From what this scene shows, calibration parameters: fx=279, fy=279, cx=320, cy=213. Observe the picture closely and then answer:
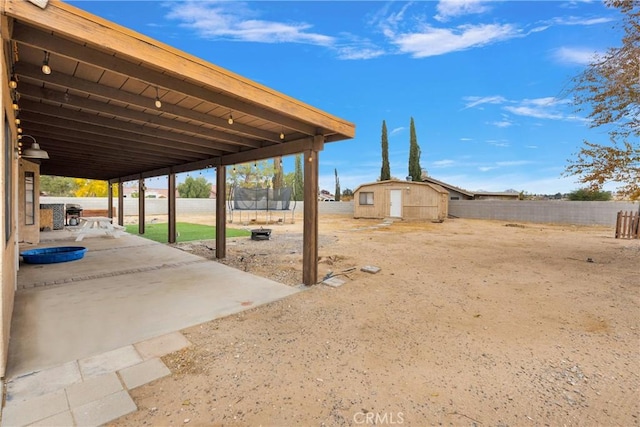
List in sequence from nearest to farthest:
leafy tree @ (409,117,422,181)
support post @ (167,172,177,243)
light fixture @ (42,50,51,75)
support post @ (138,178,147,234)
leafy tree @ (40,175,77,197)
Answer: light fixture @ (42,50,51,75) → support post @ (167,172,177,243) → support post @ (138,178,147,234) → leafy tree @ (409,117,422,181) → leafy tree @ (40,175,77,197)

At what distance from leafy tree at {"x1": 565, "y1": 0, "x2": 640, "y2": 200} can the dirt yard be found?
2.99 m

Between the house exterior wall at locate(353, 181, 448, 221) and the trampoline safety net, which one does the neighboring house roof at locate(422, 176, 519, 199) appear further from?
the trampoline safety net

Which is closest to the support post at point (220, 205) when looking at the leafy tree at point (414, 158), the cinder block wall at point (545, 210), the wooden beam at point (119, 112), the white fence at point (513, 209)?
the wooden beam at point (119, 112)

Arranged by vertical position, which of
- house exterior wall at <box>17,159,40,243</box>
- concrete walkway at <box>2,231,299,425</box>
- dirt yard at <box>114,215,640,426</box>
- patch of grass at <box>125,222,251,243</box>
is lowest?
dirt yard at <box>114,215,640,426</box>

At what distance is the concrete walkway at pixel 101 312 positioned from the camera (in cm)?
188

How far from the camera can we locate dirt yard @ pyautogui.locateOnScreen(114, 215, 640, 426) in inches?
66.0

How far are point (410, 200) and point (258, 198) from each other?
912cm

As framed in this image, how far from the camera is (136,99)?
3.12 metres

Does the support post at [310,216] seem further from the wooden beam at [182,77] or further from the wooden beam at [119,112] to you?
the wooden beam at [119,112]

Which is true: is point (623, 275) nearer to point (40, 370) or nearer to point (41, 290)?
point (40, 370)

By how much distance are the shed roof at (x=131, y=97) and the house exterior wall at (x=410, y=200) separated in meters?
13.4

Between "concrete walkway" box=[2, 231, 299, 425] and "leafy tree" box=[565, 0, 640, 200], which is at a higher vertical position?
"leafy tree" box=[565, 0, 640, 200]

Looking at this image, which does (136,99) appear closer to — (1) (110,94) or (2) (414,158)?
(1) (110,94)

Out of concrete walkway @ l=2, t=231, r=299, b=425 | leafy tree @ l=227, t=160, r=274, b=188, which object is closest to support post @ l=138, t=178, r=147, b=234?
concrete walkway @ l=2, t=231, r=299, b=425
